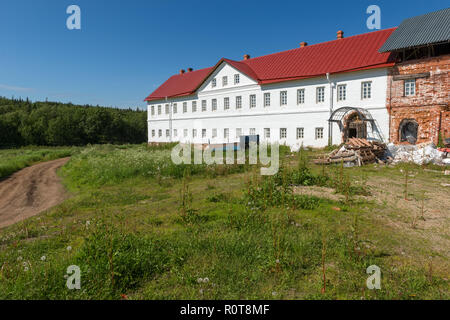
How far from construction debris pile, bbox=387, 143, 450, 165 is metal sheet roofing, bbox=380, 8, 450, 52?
7172 mm

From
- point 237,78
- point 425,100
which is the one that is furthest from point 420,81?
point 237,78

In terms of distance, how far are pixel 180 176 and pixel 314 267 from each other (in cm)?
1040

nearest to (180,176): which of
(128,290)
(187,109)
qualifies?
(128,290)

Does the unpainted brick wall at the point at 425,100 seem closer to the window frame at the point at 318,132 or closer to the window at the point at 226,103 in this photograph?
the window frame at the point at 318,132

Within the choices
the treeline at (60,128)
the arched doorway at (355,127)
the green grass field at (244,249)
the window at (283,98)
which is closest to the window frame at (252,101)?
the window at (283,98)

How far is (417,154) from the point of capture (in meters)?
16.9

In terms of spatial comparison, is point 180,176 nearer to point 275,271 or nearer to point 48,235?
point 48,235

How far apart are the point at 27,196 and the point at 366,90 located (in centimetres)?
2399

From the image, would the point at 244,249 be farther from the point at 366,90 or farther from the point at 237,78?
the point at 237,78

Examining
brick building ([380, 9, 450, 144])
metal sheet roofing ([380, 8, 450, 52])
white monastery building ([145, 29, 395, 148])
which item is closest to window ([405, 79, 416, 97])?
brick building ([380, 9, 450, 144])

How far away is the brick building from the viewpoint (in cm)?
1873

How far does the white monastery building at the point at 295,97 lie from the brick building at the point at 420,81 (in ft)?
2.72

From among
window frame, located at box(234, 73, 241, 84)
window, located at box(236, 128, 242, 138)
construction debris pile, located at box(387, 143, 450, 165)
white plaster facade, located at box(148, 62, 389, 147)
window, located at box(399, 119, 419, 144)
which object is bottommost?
construction debris pile, located at box(387, 143, 450, 165)

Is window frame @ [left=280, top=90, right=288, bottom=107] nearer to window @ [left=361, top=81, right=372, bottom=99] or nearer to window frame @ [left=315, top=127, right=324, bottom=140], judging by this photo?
window frame @ [left=315, top=127, right=324, bottom=140]
